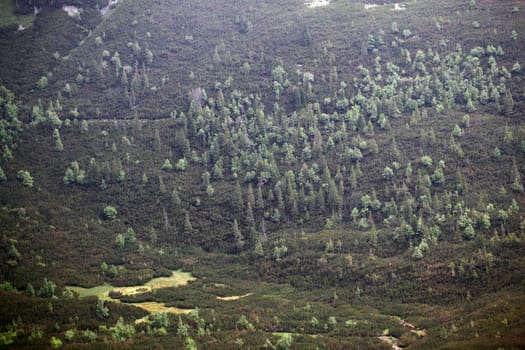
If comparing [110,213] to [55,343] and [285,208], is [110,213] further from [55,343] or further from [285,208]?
[55,343]

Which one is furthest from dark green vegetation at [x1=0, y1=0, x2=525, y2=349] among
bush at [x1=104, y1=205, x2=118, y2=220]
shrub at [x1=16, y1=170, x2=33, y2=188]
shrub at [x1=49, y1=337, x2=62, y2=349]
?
bush at [x1=104, y1=205, x2=118, y2=220]

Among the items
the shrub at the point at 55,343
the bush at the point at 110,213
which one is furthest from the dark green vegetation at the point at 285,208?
the bush at the point at 110,213

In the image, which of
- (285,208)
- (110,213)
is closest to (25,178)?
(110,213)

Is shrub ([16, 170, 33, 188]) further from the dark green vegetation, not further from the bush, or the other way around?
the bush

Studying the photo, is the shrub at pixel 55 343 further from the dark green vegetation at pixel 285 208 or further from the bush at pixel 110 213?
the bush at pixel 110 213

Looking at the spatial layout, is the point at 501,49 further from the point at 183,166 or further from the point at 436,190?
the point at 183,166

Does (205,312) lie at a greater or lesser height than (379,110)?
lesser

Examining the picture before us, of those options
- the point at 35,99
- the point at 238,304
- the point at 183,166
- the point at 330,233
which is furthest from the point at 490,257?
the point at 35,99

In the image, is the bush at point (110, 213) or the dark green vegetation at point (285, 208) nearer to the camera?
the dark green vegetation at point (285, 208)

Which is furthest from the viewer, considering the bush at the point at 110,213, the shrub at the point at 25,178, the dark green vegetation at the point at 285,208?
the shrub at the point at 25,178
